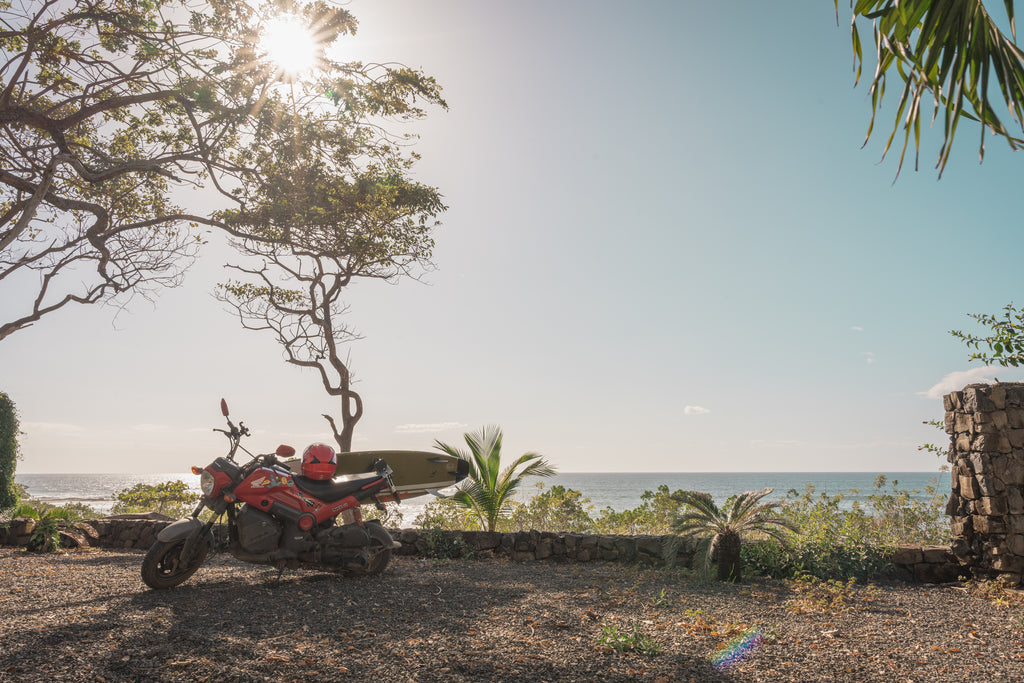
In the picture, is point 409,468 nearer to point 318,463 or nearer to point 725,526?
point 318,463

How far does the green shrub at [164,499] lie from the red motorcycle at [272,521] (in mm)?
7325

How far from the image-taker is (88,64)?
27.3ft

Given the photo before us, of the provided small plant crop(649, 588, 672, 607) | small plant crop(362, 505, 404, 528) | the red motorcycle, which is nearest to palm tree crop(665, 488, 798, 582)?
small plant crop(649, 588, 672, 607)

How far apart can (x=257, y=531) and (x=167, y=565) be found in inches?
36.0

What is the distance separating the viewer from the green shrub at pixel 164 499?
12.0 meters

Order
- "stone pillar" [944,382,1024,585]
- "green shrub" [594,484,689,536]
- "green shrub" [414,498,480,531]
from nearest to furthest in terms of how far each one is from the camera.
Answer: "stone pillar" [944,382,1024,585] → "green shrub" [414,498,480,531] → "green shrub" [594,484,689,536]

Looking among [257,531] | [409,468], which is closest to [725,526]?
[409,468]

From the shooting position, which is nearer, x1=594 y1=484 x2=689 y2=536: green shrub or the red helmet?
the red helmet

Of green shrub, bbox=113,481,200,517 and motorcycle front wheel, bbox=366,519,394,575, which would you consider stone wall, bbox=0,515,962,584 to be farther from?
green shrub, bbox=113,481,200,517

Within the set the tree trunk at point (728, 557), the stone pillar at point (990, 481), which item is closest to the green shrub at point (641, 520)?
the tree trunk at point (728, 557)

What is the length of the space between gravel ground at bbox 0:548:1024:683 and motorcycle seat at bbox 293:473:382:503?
2.74 feet

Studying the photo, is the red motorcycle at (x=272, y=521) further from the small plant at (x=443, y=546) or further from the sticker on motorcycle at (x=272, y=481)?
the small plant at (x=443, y=546)

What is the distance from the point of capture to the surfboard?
7371 mm

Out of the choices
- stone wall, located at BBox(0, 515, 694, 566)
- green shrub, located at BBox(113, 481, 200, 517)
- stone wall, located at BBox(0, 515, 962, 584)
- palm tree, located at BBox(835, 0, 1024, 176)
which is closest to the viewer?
palm tree, located at BBox(835, 0, 1024, 176)
